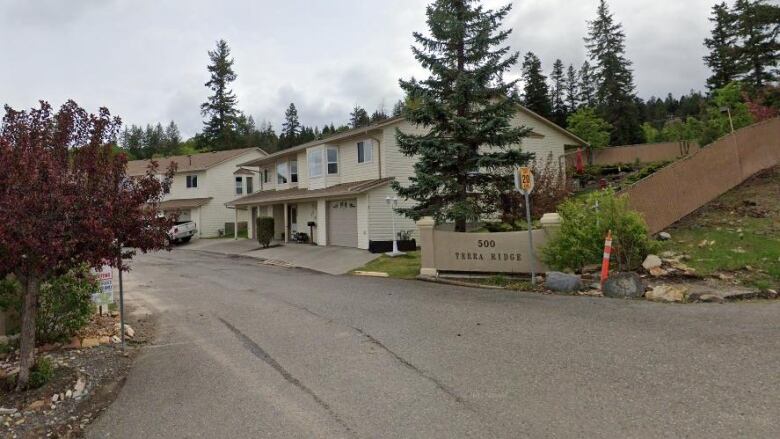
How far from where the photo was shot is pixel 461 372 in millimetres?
5859

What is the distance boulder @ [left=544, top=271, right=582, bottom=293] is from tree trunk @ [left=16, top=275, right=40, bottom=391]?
935 cm

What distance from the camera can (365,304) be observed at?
10703 mm

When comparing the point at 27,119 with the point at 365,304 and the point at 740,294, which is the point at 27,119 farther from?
the point at 740,294

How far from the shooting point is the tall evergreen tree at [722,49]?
49.8m

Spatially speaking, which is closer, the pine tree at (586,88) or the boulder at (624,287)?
the boulder at (624,287)

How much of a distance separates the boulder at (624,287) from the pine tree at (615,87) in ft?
Answer: 173

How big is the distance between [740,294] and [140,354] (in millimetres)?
10269

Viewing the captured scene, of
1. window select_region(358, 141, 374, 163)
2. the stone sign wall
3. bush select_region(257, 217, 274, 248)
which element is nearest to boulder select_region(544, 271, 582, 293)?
the stone sign wall

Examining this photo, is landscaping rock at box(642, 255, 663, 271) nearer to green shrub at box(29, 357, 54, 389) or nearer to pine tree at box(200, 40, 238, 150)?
green shrub at box(29, 357, 54, 389)

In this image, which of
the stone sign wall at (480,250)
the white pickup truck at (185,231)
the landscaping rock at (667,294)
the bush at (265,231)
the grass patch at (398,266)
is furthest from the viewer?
the white pickup truck at (185,231)

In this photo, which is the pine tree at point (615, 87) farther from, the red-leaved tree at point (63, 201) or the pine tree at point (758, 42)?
the red-leaved tree at point (63, 201)

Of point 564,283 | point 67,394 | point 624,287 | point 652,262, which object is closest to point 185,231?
point 564,283

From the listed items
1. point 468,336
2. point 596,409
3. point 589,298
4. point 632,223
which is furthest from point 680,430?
point 632,223

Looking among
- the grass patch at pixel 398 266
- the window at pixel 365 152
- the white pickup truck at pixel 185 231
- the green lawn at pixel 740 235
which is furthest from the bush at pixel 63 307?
the white pickup truck at pixel 185 231
